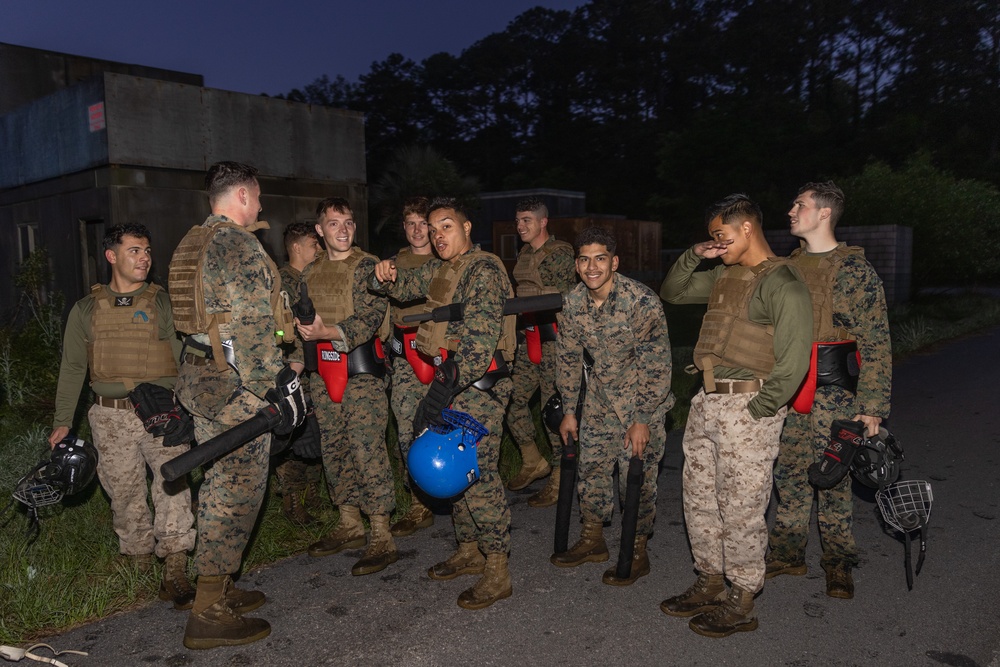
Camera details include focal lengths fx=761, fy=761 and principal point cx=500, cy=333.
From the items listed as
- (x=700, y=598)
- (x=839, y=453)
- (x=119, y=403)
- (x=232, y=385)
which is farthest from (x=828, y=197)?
(x=119, y=403)

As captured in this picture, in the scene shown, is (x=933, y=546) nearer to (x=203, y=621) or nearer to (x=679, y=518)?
(x=679, y=518)

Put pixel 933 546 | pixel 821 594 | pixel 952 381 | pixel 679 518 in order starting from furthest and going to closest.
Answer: pixel 952 381
pixel 679 518
pixel 933 546
pixel 821 594

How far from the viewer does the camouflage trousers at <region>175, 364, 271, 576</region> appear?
12.2 feet

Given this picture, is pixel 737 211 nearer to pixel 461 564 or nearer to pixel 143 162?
pixel 461 564

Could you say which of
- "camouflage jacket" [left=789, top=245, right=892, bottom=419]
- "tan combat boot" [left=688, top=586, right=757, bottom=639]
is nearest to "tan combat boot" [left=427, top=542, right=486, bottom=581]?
"tan combat boot" [left=688, top=586, right=757, bottom=639]

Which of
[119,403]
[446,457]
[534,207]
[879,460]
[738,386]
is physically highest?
[534,207]

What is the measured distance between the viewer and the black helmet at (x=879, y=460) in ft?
13.1

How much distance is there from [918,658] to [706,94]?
6405 centimetres

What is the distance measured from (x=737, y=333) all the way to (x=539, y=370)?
104 inches

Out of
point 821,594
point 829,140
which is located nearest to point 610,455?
point 821,594

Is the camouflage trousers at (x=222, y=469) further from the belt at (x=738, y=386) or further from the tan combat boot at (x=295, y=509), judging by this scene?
the belt at (x=738, y=386)

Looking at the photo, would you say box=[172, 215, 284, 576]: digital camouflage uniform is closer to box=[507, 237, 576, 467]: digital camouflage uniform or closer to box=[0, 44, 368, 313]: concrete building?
box=[507, 237, 576, 467]: digital camouflage uniform

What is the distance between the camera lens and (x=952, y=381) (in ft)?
33.4

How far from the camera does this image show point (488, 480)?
13.4 feet
